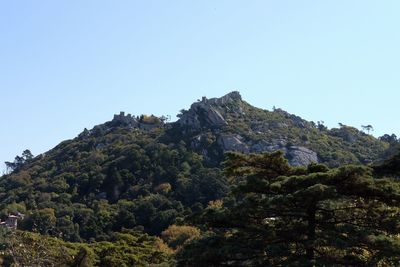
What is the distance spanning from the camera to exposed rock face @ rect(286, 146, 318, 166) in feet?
284

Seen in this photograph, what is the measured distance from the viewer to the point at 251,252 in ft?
40.3

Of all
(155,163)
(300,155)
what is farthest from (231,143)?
(155,163)

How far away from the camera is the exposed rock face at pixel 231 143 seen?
89.7 m

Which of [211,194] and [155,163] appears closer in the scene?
[211,194]

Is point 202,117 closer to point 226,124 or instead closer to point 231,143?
point 226,124

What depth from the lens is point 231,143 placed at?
9150 centimetres

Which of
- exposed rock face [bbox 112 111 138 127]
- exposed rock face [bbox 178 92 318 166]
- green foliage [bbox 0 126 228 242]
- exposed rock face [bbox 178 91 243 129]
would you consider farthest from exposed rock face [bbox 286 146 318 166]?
exposed rock face [bbox 112 111 138 127]

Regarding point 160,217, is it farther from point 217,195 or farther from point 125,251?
point 125,251

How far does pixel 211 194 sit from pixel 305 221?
206 feet

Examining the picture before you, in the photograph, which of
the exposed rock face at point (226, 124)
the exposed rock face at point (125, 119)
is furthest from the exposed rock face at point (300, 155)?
the exposed rock face at point (125, 119)

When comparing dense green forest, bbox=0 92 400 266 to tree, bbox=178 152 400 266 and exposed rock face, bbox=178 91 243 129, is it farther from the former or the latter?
exposed rock face, bbox=178 91 243 129

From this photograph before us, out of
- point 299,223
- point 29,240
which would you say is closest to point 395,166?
point 299,223

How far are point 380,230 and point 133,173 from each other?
254 ft

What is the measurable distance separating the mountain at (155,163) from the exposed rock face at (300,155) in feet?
0.55
